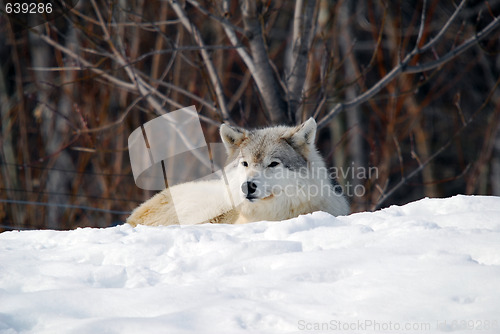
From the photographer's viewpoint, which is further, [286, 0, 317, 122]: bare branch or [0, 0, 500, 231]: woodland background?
[0, 0, 500, 231]: woodland background

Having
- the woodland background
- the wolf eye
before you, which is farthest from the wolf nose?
the woodland background

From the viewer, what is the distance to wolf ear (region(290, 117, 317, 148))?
5.25m

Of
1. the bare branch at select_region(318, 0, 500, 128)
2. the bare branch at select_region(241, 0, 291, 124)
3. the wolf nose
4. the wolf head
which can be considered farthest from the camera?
the bare branch at select_region(241, 0, 291, 124)

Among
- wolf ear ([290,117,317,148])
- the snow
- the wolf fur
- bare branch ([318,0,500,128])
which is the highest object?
bare branch ([318,0,500,128])

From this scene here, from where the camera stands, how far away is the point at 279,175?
516cm

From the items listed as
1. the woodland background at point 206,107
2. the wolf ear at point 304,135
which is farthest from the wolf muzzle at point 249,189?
the woodland background at point 206,107

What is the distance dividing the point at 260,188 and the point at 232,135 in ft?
2.92

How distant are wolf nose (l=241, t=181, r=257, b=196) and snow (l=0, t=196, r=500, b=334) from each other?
1.16m

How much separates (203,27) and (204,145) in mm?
8587

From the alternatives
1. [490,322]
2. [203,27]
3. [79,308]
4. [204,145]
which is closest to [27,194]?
[204,145]

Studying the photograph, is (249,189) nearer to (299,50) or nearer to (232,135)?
(232,135)

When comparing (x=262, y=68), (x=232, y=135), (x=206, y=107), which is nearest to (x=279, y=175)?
(x=232, y=135)

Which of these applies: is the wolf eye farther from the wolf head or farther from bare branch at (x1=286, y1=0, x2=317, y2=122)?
bare branch at (x1=286, y1=0, x2=317, y2=122)

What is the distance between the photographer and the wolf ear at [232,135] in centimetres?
553
